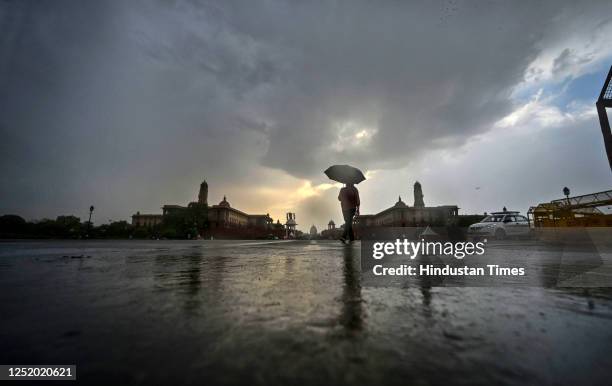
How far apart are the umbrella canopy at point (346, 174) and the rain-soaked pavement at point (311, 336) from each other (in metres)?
8.23

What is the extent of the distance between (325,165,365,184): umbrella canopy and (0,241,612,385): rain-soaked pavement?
823 cm

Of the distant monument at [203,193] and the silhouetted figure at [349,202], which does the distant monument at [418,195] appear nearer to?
the distant monument at [203,193]

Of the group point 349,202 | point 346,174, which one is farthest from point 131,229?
→ point 349,202

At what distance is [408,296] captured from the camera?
115 centimetres

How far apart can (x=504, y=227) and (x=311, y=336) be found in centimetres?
1543

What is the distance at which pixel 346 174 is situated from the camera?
9.58 meters

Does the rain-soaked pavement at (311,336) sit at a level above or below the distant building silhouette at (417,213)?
below

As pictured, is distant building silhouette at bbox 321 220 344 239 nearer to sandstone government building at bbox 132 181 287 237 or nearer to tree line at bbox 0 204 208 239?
sandstone government building at bbox 132 181 287 237

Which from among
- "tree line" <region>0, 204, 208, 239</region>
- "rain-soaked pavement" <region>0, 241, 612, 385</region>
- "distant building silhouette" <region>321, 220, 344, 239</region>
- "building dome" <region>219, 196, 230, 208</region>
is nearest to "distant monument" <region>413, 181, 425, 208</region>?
"distant building silhouette" <region>321, 220, 344, 239</region>

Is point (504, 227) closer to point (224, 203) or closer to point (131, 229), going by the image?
point (131, 229)

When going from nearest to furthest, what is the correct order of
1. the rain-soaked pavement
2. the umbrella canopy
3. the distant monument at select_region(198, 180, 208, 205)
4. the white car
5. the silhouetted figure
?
1. the rain-soaked pavement
2. the silhouetted figure
3. the umbrella canopy
4. the white car
5. the distant monument at select_region(198, 180, 208, 205)

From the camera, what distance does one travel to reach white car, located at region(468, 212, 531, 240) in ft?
41.1

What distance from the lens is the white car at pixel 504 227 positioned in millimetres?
12523

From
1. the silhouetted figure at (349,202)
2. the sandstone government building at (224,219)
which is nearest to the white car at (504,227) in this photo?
the silhouetted figure at (349,202)
